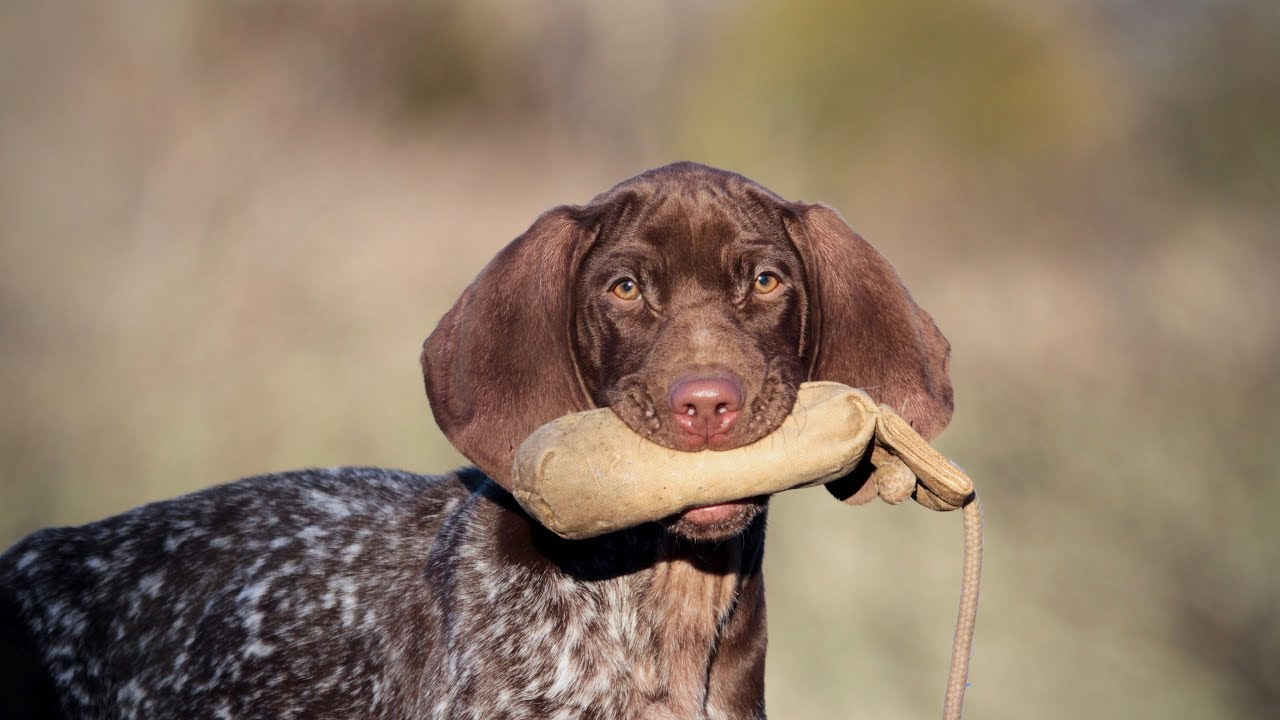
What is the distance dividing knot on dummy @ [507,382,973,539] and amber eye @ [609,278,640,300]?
0.49 metres

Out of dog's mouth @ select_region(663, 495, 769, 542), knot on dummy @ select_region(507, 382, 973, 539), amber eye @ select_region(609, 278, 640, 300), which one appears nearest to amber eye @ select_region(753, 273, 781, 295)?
amber eye @ select_region(609, 278, 640, 300)

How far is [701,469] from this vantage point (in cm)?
388

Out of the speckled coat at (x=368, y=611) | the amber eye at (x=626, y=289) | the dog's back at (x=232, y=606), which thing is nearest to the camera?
the amber eye at (x=626, y=289)

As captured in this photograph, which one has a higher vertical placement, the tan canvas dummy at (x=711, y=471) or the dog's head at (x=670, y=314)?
the dog's head at (x=670, y=314)

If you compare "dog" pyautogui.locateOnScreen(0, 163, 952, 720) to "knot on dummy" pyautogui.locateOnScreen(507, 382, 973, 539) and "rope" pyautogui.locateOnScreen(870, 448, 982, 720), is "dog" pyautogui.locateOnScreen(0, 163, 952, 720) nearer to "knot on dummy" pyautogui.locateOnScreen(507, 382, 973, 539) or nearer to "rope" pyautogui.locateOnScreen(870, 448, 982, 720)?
"knot on dummy" pyautogui.locateOnScreen(507, 382, 973, 539)

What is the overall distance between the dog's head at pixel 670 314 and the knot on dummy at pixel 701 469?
143 mm

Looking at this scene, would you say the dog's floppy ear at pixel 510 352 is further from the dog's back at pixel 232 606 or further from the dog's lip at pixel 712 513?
the dog's back at pixel 232 606

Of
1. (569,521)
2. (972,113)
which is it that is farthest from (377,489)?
(972,113)

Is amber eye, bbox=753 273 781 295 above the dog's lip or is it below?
above

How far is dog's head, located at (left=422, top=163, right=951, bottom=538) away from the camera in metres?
4.20

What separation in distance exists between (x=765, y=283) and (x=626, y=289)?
1.31ft

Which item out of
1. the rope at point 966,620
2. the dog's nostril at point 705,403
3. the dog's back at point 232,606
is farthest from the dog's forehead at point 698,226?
the dog's back at point 232,606

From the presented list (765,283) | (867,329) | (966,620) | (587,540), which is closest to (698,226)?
(765,283)

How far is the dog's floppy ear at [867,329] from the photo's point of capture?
4.39 m
